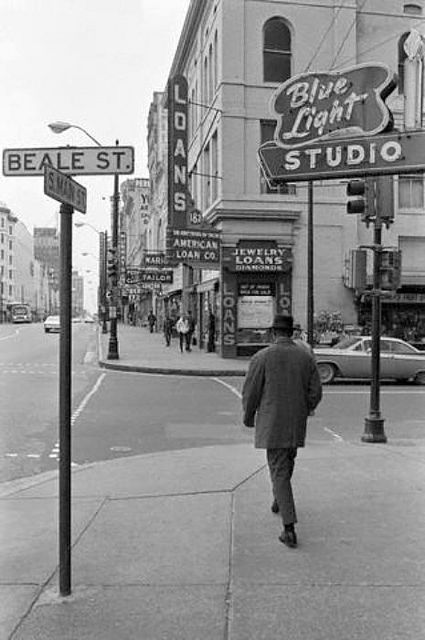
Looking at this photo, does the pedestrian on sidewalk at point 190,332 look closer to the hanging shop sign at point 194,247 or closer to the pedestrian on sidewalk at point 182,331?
the pedestrian on sidewalk at point 182,331

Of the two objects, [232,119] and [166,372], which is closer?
[166,372]

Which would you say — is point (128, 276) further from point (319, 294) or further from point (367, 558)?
point (367, 558)

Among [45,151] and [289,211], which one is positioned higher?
[289,211]

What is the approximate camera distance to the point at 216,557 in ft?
17.1

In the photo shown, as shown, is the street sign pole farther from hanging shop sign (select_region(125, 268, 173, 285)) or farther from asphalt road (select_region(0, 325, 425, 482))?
hanging shop sign (select_region(125, 268, 173, 285))

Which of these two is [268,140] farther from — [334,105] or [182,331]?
[334,105]

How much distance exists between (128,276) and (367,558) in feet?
145

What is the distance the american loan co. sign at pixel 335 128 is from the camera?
20.1 ft

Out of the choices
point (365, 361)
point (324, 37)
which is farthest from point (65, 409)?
point (324, 37)

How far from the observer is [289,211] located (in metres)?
26.8

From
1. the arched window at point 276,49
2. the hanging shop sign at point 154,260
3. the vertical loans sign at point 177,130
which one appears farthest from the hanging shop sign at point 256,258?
the hanging shop sign at point 154,260

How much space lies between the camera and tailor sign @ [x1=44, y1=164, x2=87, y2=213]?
416 centimetres

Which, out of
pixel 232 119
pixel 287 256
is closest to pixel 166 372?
pixel 287 256

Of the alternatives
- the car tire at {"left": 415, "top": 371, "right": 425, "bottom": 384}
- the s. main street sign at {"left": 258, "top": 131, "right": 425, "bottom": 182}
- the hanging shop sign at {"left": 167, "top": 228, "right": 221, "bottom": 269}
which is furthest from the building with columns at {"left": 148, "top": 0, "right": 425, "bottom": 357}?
the s. main street sign at {"left": 258, "top": 131, "right": 425, "bottom": 182}
